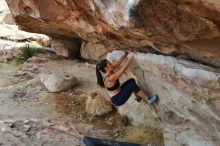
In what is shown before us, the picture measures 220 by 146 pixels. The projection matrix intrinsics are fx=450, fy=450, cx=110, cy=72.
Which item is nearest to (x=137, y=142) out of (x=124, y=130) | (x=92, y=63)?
(x=124, y=130)

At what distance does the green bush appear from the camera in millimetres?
14160

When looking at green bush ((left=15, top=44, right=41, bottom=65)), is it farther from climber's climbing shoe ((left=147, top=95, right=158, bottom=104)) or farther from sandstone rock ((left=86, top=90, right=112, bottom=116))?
climber's climbing shoe ((left=147, top=95, right=158, bottom=104))

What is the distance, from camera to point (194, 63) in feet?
24.0

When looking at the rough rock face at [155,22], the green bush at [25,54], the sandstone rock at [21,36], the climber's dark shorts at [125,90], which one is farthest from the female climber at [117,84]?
the sandstone rock at [21,36]

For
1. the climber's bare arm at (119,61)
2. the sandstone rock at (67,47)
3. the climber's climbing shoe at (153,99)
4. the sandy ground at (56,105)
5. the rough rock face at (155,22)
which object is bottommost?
the sandy ground at (56,105)

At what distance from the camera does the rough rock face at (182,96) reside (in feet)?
22.8

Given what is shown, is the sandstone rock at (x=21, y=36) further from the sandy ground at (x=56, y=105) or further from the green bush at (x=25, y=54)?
the sandy ground at (x=56, y=105)

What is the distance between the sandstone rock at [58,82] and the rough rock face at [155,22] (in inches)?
75.0

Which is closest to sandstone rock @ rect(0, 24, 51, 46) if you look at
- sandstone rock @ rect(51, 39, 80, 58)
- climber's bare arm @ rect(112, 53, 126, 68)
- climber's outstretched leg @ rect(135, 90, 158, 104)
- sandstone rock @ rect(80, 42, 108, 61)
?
sandstone rock @ rect(51, 39, 80, 58)

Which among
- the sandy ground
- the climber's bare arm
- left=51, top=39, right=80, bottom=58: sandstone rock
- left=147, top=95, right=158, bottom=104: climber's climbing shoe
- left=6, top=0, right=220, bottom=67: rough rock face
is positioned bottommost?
the sandy ground

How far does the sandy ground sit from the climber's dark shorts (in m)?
0.90

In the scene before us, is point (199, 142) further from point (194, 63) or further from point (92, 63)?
point (92, 63)

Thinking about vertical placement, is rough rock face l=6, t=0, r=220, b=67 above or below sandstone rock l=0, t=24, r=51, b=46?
above

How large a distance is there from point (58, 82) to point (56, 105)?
759 mm
